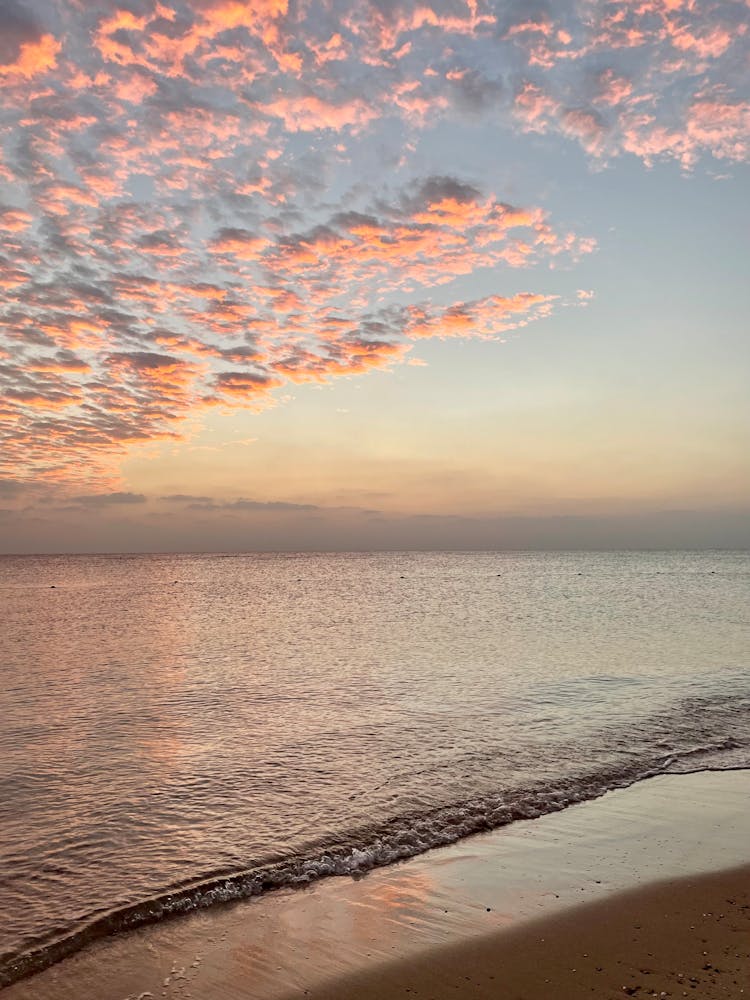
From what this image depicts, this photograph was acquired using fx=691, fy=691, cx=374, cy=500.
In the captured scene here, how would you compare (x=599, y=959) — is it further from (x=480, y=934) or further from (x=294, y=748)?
(x=294, y=748)

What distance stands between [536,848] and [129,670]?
22.4 meters

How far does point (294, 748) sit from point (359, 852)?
6.25 metres

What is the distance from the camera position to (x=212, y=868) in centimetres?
1004

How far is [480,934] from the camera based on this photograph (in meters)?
7.86

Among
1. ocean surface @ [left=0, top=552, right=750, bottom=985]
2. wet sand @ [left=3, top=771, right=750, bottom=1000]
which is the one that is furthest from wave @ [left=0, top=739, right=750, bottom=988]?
wet sand @ [left=3, top=771, right=750, bottom=1000]

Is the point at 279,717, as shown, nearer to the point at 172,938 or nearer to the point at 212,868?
the point at 212,868

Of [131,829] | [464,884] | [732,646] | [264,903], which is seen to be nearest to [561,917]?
[464,884]

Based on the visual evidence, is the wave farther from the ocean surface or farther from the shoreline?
the shoreline

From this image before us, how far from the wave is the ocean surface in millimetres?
37

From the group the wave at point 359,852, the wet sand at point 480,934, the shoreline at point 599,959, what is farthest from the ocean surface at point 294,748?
the shoreline at point 599,959

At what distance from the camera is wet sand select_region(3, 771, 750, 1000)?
691cm

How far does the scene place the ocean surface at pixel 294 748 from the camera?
10.0 meters

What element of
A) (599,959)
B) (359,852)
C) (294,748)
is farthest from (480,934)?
(294,748)

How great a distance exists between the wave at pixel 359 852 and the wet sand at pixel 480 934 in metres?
0.27
